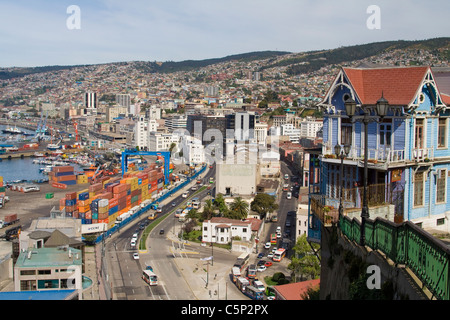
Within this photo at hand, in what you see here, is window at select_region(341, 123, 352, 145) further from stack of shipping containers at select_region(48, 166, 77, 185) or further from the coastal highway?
stack of shipping containers at select_region(48, 166, 77, 185)

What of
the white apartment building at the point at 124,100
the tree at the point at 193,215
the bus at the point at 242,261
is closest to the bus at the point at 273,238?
the bus at the point at 242,261

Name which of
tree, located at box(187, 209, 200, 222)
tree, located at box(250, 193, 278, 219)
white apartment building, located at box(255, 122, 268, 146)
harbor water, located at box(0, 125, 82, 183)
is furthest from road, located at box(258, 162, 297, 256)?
harbor water, located at box(0, 125, 82, 183)

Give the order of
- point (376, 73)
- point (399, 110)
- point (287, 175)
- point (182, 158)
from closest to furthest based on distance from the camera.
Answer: point (399, 110), point (376, 73), point (287, 175), point (182, 158)

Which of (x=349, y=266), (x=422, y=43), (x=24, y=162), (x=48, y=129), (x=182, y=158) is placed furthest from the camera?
(x=422, y=43)

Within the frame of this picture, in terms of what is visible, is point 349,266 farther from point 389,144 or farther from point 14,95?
point 14,95

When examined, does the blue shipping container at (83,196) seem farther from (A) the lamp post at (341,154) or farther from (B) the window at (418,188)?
(B) the window at (418,188)

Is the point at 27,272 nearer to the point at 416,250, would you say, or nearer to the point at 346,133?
the point at 346,133

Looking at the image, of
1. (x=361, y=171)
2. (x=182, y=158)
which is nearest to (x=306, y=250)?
(x=361, y=171)
